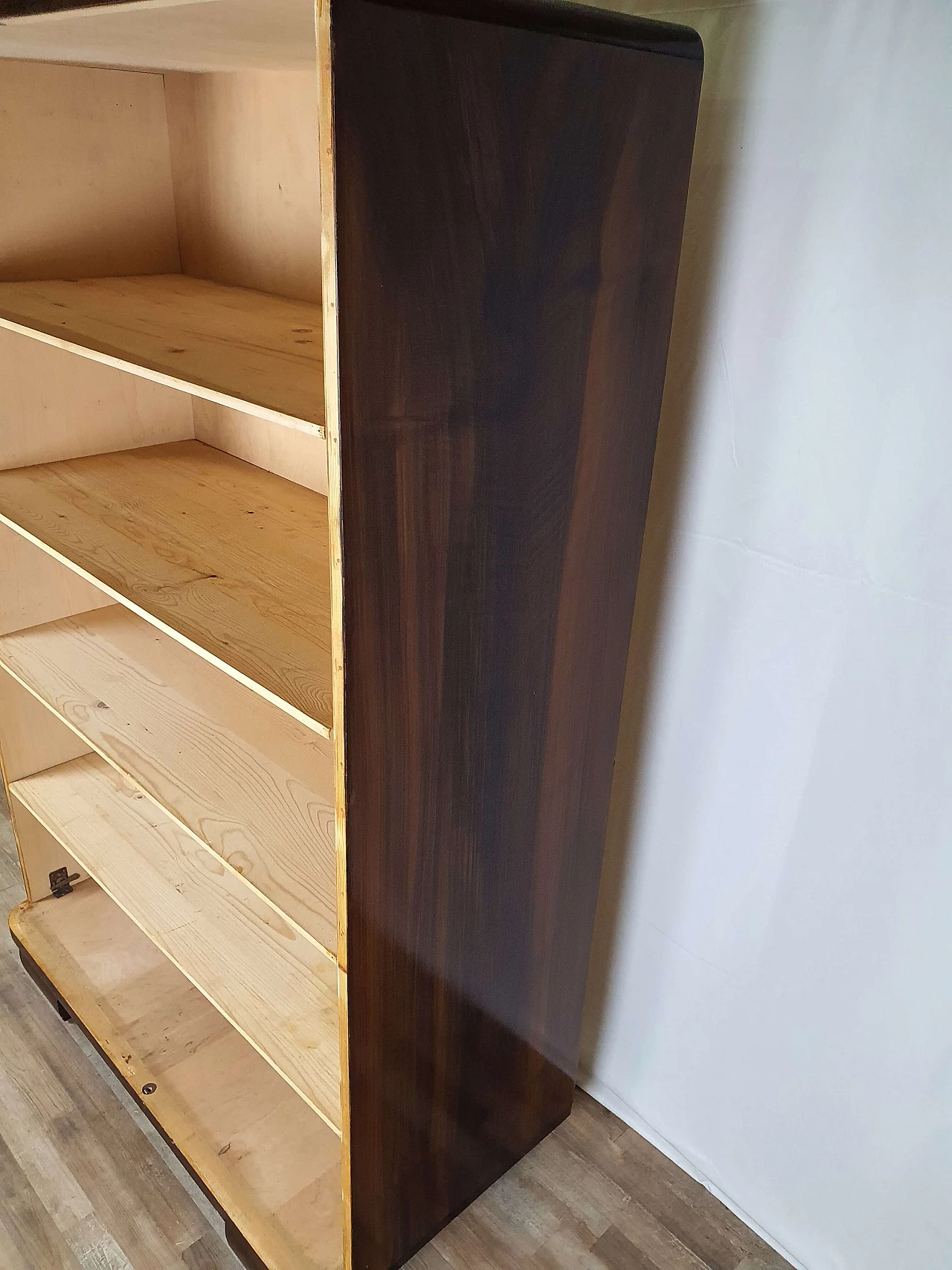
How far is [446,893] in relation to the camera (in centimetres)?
112

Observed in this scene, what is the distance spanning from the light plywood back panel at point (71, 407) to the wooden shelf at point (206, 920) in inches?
25.9

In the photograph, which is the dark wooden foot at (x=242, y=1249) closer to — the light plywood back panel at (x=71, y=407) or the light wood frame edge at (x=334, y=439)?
the light wood frame edge at (x=334, y=439)

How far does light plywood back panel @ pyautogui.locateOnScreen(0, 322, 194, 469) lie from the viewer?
155 cm

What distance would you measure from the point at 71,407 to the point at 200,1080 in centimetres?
122

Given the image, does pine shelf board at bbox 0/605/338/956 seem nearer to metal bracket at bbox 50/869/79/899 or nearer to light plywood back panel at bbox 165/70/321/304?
metal bracket at bbox 50/869/79/899

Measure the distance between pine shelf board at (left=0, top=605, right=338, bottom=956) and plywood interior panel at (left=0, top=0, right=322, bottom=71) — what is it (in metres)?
0.92

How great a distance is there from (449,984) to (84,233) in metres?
1.37

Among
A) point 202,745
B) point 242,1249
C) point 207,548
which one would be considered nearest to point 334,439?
point 207,548

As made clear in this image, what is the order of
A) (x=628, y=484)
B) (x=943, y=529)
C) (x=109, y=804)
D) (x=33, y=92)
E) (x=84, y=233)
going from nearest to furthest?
1. (x=943, y=529)
2. (x=628, y=484)
3. (x=33, y=92)
4. (x=84, y=233)
5. (x=109, y=804)

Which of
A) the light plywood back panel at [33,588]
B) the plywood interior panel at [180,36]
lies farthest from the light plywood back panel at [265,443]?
the plywood interior panel at [180,36]

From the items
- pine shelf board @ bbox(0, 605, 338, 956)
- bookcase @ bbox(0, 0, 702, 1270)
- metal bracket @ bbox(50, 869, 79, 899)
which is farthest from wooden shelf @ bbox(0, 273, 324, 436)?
metal bracket @ bbox(50, 869, 79, 899)

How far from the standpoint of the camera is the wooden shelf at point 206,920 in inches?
51.8

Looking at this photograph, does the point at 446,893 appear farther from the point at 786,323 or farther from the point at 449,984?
the point at 786,323

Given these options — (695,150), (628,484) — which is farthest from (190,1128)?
(695,150)
